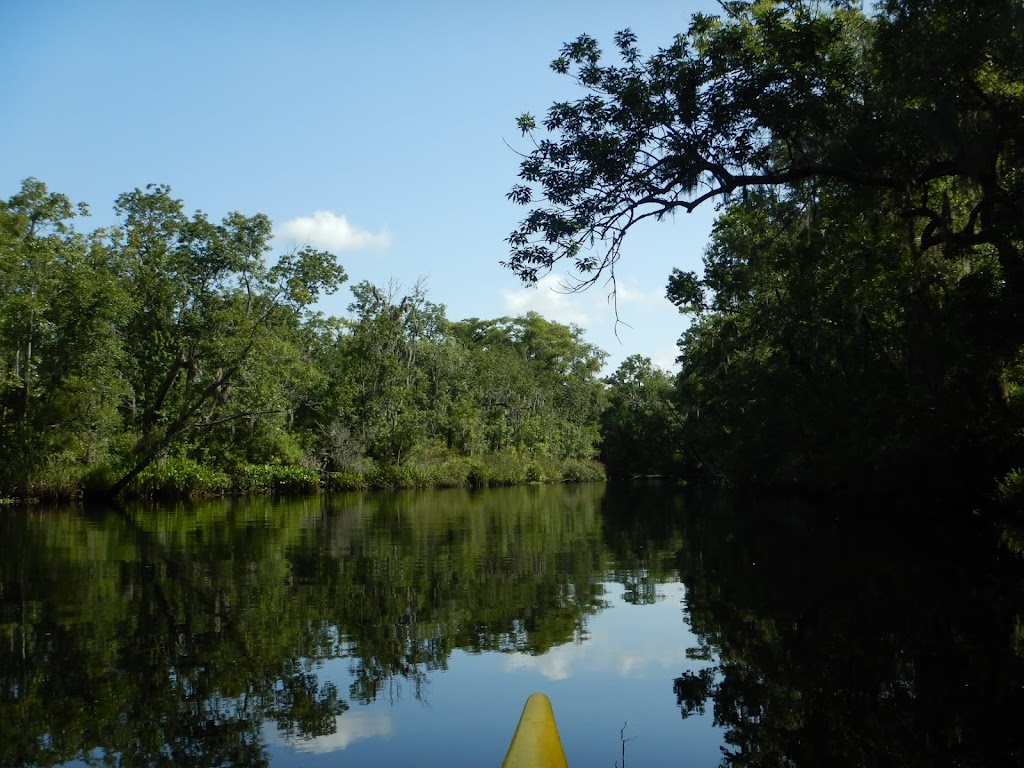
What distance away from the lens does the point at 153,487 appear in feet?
93.1

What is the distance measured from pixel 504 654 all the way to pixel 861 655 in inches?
118

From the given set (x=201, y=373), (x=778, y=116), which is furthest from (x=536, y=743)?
(x=201, y=373)

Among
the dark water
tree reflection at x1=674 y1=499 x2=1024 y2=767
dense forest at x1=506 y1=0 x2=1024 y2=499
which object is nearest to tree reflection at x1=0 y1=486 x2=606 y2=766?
the dark water

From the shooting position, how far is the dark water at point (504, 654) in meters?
4.96

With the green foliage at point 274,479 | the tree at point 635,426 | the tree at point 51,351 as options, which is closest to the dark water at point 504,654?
the tree at point 51,351

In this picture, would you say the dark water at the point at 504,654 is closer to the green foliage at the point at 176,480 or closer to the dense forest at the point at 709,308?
the dense forest at the point at 709,308

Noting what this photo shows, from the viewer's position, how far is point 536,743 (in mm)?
3531

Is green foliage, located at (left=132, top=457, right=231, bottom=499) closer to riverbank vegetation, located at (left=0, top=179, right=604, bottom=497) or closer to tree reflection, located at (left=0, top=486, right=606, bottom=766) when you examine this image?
riverbank vegetation, located at (left=0, top=179, right=604, bottom=497)

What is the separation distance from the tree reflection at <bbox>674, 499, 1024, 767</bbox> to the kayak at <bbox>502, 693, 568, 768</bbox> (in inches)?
65.3

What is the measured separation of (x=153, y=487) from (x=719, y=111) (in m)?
24.5

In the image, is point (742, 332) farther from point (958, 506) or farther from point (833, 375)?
point (958, 506)

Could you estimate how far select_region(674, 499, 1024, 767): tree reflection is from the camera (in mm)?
4965

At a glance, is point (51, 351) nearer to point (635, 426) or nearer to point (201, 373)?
point (201, 373)

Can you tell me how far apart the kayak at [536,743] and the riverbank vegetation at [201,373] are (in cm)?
2415
